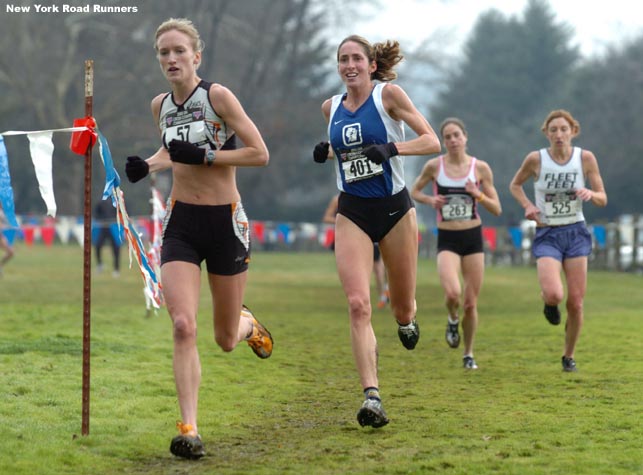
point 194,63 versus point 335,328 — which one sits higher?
point 194,63

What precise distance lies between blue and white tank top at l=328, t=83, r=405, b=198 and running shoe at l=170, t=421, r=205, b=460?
1949 millimetres

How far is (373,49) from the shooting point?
7383 millimetres

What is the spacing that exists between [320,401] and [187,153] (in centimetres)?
263

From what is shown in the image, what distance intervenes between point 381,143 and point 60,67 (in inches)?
1829

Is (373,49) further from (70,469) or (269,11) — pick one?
(269,11)

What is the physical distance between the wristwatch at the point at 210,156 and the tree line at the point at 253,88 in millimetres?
36546

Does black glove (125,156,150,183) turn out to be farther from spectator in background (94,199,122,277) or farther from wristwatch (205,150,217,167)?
spectator in background (94,199,122,277)

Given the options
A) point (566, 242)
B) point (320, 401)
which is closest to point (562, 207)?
point (566, 242)

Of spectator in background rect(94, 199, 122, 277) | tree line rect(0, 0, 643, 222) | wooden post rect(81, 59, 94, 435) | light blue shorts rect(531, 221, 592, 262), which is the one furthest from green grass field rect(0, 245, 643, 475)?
tree line rect(0, 0, 643, 222)

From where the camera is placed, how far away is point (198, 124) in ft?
21.3

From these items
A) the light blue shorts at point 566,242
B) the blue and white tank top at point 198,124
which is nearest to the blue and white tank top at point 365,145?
the blue and white tank top at point 198,124

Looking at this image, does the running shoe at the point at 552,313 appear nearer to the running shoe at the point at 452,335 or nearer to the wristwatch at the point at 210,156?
the running shoe at the point at 452,335

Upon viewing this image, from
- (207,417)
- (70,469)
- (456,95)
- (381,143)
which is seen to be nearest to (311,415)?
(207,417)

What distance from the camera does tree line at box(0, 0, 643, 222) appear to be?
50938 mm
